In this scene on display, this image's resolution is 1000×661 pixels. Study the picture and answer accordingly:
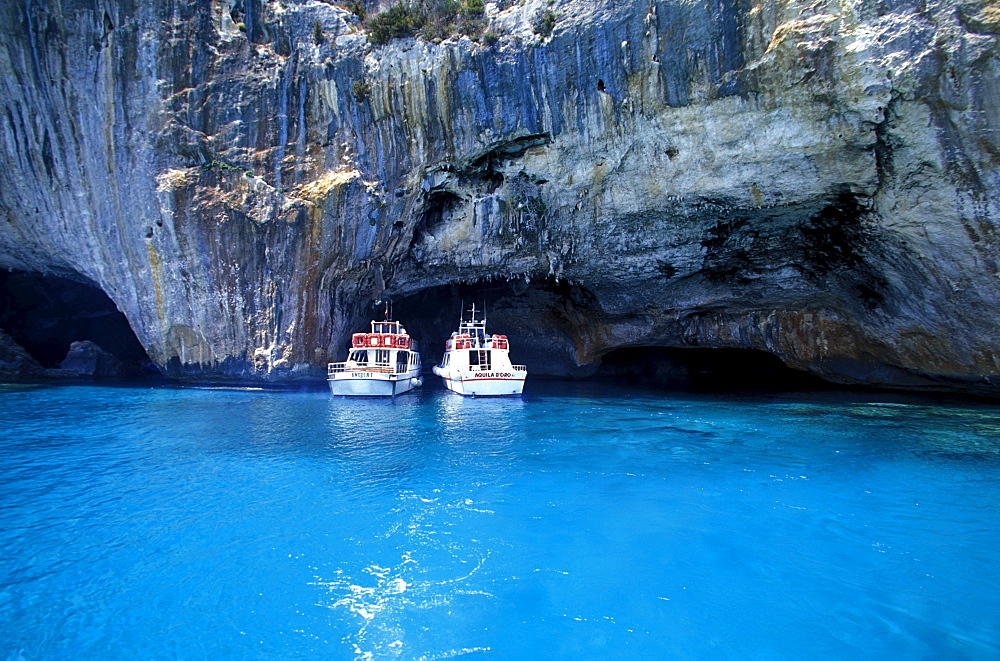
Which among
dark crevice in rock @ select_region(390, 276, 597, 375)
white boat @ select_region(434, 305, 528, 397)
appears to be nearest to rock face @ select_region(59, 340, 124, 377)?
dark crevice in rock @ select_region(390, 276, 597, 375)

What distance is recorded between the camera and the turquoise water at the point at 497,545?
5488mm

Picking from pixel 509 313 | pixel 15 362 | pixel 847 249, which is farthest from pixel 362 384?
pixel 15 362

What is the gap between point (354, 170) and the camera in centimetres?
2230

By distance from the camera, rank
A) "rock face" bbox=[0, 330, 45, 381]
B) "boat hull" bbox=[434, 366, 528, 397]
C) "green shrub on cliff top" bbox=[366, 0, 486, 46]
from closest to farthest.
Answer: "green shrub on cliff top" bbox=[366, 0, 486, 46]
"boat hull" bbox=[434, 366, 528, 397]
"rock face" bbox=[0, 330, 45, 381]

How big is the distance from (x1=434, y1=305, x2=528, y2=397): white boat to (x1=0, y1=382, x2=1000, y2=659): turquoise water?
9.29 m

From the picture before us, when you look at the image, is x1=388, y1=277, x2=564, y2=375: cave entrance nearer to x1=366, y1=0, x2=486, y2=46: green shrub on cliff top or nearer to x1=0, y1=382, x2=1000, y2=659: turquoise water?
x1=366, y1=0, x2=486, y2=46: green shrub on cliff top

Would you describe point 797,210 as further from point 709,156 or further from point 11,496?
point 11,496

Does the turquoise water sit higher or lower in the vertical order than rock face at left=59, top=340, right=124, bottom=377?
lower

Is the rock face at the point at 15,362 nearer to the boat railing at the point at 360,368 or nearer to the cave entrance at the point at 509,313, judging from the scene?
the boat railing at the point at 360,368

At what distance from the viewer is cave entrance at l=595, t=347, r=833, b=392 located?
29641mm

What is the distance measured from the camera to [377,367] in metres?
23.9

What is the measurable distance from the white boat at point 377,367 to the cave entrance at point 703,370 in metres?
12.7

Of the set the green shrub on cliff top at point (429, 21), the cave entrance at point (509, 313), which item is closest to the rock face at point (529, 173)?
the green shrub on cliff top at point (429, 21)

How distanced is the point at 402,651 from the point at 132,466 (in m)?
9.12
